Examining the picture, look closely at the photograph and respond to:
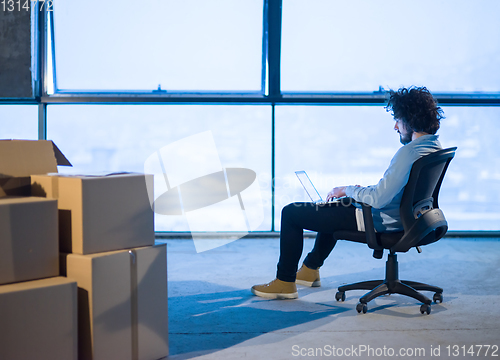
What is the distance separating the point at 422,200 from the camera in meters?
2.25

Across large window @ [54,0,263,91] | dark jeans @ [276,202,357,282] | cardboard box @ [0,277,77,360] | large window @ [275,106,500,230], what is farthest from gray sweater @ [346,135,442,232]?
large window @ [54,0,263,91]

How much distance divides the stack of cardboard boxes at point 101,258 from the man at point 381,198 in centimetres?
90

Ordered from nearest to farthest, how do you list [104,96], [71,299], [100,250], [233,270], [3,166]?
[71,299]
[100,250]
[3,166]
[233,270]
[104,96]

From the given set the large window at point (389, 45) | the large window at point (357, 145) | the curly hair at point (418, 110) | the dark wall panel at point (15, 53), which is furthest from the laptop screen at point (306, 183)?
the dark wall panel at point (15, 53)

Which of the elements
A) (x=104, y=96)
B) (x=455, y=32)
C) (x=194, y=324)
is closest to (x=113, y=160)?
(x=104, y=96)

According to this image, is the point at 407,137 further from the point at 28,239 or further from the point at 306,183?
the point at 28,239

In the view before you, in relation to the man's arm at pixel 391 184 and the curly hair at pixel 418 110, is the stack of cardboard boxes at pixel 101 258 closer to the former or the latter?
the man's arm at pixel 391 184

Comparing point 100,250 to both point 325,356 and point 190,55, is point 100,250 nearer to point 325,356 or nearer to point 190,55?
point 325,356

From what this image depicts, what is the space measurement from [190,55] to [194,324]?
286cm

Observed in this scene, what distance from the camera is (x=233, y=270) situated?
10.5ft

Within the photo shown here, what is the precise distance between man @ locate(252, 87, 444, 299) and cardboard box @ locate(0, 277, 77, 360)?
4.11ft

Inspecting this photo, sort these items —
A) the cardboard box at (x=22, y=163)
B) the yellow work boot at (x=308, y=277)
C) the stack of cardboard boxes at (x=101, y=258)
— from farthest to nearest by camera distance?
the yellow work boot at (x=308, y=277) < the cardboard box at (x=22, y=163) < the stack of cardboard boxes at (x=101, y=258)

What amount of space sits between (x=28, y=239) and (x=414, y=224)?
160 centimetres

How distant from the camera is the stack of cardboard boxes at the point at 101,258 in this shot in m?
1.54
